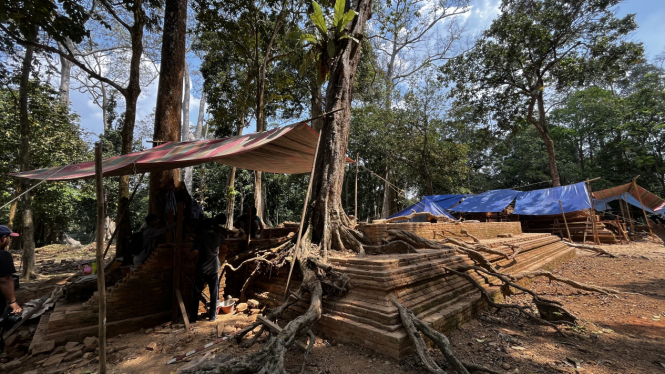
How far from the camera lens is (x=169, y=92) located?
241 inches

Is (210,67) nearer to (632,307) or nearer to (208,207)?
(208,207)

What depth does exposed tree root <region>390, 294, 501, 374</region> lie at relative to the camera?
241 cm

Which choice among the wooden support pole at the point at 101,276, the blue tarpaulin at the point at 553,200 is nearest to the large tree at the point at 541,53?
the blue tarpaulin at the point at 553,200

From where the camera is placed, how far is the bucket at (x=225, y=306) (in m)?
5.02

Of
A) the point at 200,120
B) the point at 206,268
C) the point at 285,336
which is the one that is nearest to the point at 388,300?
the point at 285,336

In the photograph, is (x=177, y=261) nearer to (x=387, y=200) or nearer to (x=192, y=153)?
(x=192, y=153)

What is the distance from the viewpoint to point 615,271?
273 inches

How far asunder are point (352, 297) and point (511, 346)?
1790 millimetres

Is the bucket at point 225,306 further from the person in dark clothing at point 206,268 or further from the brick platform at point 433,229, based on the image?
the brick platform at point 433,229

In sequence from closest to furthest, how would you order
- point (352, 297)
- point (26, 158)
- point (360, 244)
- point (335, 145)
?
point (352, 297), point (360, 244), point (335, 145), point (26, 158)

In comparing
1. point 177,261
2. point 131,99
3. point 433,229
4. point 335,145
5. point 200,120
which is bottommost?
point 177,261

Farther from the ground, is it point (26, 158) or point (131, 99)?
point (131, 99)

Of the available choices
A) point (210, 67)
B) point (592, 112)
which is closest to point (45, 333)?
point (210, 67)

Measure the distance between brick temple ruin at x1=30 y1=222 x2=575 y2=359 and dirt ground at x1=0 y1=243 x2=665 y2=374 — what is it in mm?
193
